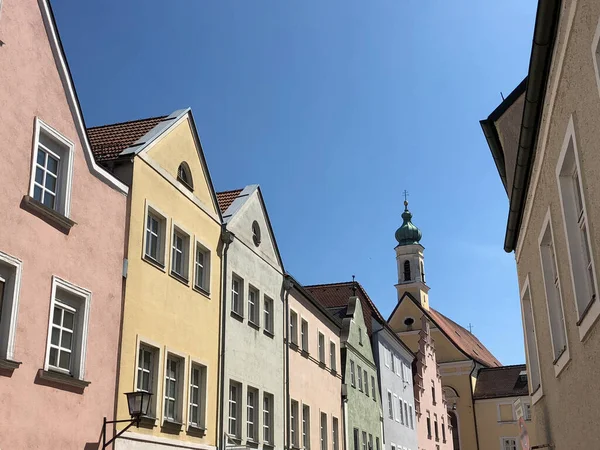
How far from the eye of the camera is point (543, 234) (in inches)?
414

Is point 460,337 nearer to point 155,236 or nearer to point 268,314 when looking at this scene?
point 268,314

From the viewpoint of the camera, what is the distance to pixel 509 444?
6194cm

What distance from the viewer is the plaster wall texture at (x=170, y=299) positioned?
14.6 meters

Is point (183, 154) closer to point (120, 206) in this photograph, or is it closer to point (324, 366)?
point (120, 206)

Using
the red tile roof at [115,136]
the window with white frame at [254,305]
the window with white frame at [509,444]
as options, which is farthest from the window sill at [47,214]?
the window with white frame at [509,444]

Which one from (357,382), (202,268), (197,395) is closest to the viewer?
(197,395)

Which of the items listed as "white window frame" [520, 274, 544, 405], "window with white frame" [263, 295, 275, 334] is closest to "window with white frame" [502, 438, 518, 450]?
"window with white frame" [263, 295, 275, 334]

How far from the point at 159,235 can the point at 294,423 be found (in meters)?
10.3

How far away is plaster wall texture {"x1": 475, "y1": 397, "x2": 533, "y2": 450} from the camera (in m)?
62.2

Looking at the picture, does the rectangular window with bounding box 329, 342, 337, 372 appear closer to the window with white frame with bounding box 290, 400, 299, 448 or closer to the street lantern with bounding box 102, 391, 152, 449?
the window with white frame with bounding box 290, 400, 299, 448

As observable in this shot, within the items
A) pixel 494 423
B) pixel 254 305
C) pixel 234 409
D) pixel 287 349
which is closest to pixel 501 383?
pixel 494 423

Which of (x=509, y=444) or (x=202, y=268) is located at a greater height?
(x=202, y=268)

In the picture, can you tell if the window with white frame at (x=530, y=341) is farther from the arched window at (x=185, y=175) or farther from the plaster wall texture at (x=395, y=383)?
the plaster wall texture at (x=395, y=383)

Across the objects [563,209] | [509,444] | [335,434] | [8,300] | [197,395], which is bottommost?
[335,434]
